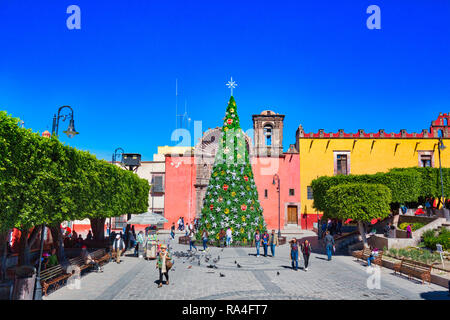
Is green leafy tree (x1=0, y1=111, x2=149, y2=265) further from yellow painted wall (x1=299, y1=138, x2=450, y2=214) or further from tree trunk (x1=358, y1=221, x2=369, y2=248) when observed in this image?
yellow painted wall (x1=299, y1=138, x2=450, y2=214)

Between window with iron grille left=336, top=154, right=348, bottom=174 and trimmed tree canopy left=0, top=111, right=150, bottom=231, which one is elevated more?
window with iron grille left=336, top=154, right=348, bottom=174

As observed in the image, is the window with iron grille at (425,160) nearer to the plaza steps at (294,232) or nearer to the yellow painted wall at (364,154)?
the yellow painted wall at (364,154)

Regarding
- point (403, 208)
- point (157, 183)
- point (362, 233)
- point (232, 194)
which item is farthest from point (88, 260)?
point (403, 208)

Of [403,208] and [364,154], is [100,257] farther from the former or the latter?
[364,154]

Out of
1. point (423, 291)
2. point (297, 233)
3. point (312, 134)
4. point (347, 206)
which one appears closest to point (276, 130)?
point (312, 134)

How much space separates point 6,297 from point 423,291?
12.5 meters

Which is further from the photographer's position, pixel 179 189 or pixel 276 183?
pixel 179 189

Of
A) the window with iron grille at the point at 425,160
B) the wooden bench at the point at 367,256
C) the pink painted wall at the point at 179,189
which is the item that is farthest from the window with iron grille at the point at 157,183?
the window with iron grille at the point at 425,160

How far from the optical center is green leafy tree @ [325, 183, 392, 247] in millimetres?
17781

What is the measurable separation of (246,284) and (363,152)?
1144 inches

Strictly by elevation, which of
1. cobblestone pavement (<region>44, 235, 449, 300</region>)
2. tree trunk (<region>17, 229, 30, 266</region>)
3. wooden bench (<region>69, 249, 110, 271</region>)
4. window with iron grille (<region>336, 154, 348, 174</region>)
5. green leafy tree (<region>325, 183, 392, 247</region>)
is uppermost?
window with iron grille (<region>336, 154, 348, 174</region>)

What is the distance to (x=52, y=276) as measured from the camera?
9.77m

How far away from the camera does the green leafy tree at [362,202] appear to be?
58.3ft

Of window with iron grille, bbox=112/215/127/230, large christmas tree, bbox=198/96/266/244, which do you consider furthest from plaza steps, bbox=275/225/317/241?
window with iron grille, bbox=112/215/127/230
